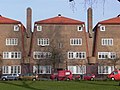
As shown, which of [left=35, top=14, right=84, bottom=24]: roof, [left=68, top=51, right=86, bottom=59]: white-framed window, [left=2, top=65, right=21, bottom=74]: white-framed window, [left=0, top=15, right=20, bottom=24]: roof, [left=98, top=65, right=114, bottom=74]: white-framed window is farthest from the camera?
[left=0, top=15, right=20, bottom=24]: roof

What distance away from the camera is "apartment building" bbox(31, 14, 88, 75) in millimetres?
79812

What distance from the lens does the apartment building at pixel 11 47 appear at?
7944 centimetres

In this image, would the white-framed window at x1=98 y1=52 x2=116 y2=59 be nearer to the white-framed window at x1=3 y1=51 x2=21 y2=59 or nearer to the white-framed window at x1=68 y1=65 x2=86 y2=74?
the white-framed window at x1=68 y1=65 x2=86 y2=74

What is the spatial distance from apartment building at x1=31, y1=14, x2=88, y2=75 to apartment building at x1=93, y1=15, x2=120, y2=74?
305 cm

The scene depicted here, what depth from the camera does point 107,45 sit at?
80438 mm

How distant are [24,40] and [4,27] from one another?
589cm

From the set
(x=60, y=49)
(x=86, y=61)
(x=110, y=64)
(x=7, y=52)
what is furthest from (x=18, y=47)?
(x=110, y=64)

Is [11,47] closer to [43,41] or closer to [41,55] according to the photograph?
[41,55]

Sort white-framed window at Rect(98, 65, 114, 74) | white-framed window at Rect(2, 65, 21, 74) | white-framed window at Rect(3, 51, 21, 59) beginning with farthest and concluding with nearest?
white-framed window at Rect(3, 51, 21, 59) → white-framed window at Rect(98, 65, 114, 74) → white-framed window at Rect(2, 65, 21, 74)

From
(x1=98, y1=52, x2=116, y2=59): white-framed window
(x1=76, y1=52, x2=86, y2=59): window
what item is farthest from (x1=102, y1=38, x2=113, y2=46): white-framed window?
(x1=76, y1=52, x2=86, y2=59): window

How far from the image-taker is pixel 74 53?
80375 mm

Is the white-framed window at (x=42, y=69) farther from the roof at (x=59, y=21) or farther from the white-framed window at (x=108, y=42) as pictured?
the white-framed window at (x=108, y=42)

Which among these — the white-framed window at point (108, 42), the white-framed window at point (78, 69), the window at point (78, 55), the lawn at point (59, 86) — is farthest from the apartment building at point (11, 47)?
the lawn at point (59, 86)

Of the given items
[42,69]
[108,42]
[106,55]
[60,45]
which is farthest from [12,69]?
[108,42]
